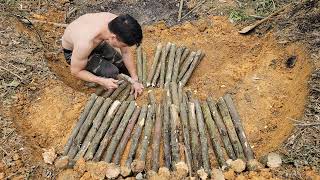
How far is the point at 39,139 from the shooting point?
18.4 feet

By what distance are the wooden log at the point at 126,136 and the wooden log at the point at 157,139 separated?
0.30 m

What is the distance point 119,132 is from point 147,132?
371mm

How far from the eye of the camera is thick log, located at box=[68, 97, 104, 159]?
5.35 metres

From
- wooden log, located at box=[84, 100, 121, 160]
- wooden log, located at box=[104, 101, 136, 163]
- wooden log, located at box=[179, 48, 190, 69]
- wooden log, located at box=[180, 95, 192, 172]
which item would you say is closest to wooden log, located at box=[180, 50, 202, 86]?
wooden log, located at box=[179, 48, 190, 69]

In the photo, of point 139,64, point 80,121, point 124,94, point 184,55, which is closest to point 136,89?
point 124,94

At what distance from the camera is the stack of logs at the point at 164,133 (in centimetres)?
516

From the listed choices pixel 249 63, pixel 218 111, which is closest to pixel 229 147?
pixel 218 111

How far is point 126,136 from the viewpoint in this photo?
550 centimetres

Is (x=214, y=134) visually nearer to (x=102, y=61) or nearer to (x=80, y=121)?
(x=80, y=121)

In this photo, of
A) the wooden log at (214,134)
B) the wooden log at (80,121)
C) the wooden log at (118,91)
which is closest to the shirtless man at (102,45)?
the wooden log at (118,91)

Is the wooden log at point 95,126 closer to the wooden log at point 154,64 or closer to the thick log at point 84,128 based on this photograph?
the thick log at point 84,128

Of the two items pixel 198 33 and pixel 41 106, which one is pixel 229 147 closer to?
pixel 41 106

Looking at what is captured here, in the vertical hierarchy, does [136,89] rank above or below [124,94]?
above

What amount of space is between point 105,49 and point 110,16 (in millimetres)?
997
